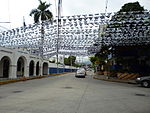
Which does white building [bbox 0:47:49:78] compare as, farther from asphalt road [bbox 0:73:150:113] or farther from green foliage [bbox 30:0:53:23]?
asphalt road [bbox 0:73:150:113]

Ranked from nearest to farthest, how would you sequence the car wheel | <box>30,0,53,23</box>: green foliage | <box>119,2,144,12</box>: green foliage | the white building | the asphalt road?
1. the asphalt road
2. the car wheel
3. the white building
4. <box>119,2,144,12</box>: green foliage
5. <box>30,0,53,23</box>: green foliage

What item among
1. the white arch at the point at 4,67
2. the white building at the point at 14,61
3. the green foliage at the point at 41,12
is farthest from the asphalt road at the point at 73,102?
the green foliage at the point at 41,12

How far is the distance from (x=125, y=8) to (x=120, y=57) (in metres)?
8.12

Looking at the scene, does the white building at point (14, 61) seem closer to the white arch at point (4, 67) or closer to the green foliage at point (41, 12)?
the white arch at point (4, 67)

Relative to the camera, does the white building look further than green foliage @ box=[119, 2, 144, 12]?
No

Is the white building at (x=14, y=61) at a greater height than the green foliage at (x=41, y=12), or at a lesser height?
lesser

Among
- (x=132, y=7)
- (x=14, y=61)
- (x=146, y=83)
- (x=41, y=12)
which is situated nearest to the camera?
(x=146, y=83)

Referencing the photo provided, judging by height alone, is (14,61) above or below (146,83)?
above

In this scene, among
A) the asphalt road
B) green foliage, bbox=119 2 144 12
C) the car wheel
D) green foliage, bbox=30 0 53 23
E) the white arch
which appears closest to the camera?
the asphalt road

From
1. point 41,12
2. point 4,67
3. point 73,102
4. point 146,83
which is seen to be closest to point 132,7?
point 146,83

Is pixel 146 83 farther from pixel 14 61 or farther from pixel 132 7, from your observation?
pixel 14 61

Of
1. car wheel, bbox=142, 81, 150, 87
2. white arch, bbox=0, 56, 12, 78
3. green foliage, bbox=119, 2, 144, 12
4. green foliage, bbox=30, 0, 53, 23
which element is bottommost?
car wheel, bbox=142, 81, 150, 87

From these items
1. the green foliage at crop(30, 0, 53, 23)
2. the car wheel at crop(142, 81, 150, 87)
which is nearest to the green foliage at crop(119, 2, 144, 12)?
the car wheel at crop(142, 81, 150, 87)

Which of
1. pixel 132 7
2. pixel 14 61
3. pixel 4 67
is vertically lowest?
pixel 4 67
